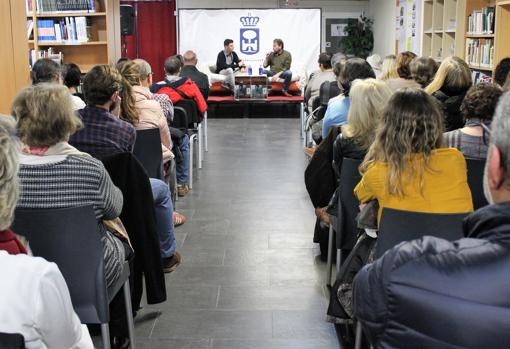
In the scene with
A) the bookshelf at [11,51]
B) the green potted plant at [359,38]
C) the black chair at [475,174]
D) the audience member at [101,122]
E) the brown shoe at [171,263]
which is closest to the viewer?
the black chair at [475,174]

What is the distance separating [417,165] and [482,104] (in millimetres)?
954

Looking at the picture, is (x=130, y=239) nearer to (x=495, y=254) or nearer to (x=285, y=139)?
(x=495, y=254)

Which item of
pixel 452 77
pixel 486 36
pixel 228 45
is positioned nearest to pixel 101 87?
Result: pixel 452 77

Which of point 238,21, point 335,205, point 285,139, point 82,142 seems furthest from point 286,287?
point 238,21

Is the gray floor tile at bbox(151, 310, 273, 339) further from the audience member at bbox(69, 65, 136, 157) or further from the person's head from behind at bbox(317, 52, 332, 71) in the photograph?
the person's head from behind at bbox(317, 52, 332, 71)

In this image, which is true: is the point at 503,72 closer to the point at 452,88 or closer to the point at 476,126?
the point at 452,88

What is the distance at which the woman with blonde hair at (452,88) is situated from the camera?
16.0ft

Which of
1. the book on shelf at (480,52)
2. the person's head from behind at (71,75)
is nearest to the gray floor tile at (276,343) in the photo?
the person's head from behind at (71,75)

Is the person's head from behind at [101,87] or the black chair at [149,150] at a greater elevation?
the person's head from behind at [101,87]

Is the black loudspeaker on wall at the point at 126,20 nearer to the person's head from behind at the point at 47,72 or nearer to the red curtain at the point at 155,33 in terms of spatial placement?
the red curtain at the point at 155,33

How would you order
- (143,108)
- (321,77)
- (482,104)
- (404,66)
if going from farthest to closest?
(321,77) → (404,66) → (143,108) → (482,104)

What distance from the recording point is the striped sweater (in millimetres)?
2373

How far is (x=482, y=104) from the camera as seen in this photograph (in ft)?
10.7

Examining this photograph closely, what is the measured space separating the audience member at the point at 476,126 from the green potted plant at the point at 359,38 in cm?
1092
